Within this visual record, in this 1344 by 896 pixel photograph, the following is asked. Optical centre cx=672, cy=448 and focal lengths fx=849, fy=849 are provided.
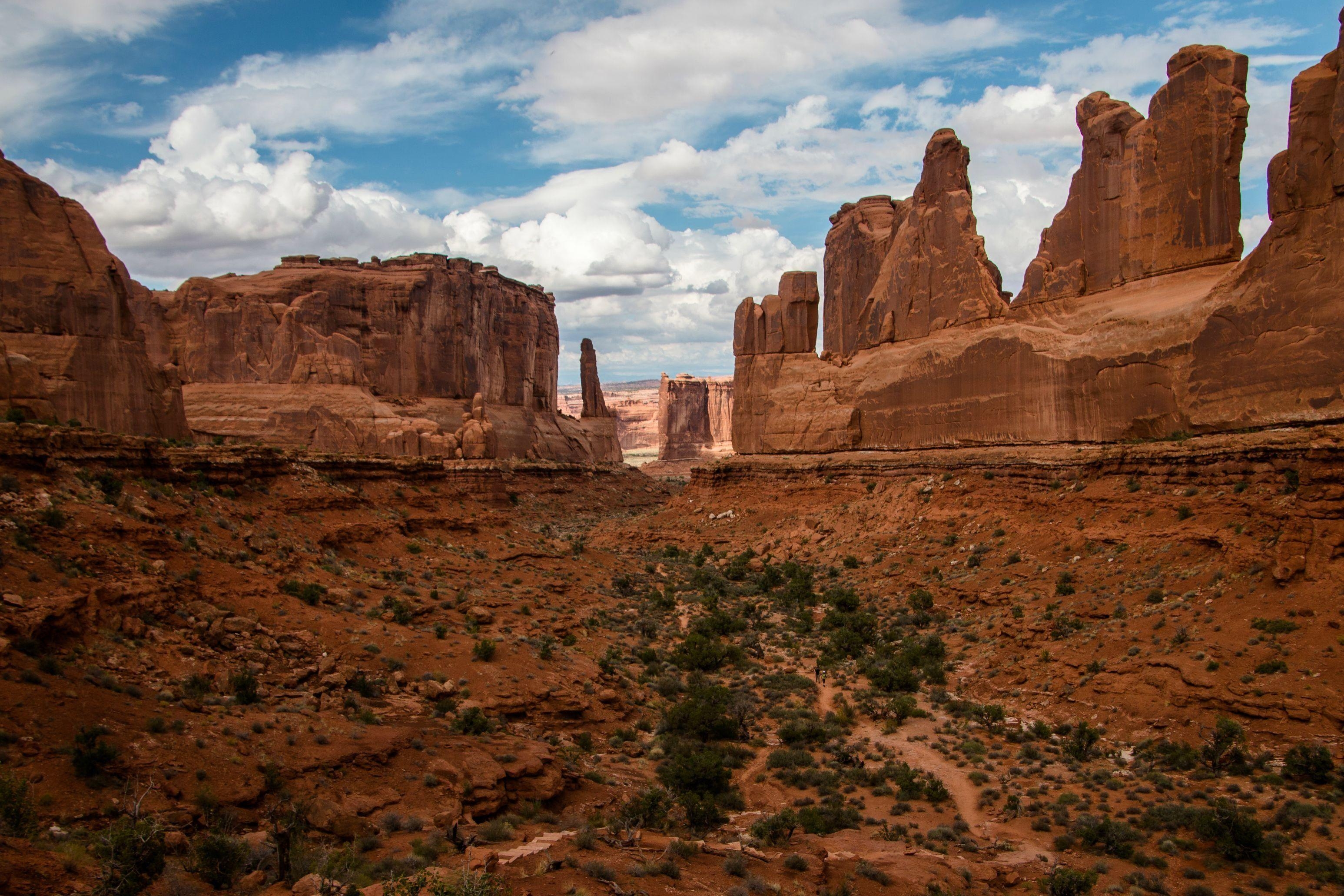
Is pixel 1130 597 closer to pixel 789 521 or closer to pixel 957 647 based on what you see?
pixel 957 647

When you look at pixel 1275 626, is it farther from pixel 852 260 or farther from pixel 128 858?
pixel 852 260

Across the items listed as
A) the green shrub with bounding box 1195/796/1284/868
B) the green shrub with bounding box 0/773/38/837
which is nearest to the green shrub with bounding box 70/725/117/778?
the green shrub with bounding box 0/773/38/837

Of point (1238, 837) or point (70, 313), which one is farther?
point (70, 313)

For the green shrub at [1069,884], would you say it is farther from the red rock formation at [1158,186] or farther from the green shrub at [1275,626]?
the red rock formation at [1158,186]

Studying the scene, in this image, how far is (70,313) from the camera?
2527cm

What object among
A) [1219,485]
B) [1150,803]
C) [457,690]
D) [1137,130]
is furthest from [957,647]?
[1137,130]

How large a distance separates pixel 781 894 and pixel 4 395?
17837 millimetres

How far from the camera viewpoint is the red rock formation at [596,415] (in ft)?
297

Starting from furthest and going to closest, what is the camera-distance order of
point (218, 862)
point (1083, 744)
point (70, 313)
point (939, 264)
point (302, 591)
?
point (939, 264)
point (70, 313)
point (302, 591)
point (1083, 744)
point (218, 862)

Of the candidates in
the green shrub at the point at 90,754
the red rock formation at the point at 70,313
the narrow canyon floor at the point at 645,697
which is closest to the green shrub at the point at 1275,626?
the narrow canyon floor at the point at 645,697

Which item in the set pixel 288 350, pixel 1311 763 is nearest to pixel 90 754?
pixel 1311 763

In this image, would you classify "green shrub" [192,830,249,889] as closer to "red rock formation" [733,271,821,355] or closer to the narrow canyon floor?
the narrow canyon floor

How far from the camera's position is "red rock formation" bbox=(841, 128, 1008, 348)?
33.7 m

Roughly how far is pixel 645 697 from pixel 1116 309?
1917 cm
